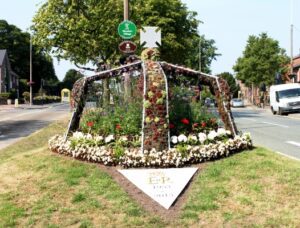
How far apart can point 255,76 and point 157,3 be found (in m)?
34.6

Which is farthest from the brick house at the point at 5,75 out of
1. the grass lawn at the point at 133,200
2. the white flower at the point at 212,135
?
the grass lawn at the point at 133,200

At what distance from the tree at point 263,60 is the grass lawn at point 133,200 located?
61741 mm

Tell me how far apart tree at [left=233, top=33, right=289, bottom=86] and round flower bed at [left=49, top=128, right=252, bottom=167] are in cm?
6065

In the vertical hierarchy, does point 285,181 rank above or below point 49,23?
below

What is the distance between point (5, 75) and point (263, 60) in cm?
4629

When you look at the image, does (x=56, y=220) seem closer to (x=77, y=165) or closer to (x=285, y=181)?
(x=77, y=165)

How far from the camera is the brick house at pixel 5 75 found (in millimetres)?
91438

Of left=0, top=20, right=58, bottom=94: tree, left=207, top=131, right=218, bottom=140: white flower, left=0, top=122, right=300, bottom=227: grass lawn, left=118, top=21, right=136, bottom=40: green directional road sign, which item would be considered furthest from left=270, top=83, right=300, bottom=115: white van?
left=0, top=20, right=58, bottom=94: tree

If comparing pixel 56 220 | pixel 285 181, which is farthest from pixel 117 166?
pixel 285 181

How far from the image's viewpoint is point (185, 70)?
954 cm

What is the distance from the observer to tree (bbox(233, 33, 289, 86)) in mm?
68938

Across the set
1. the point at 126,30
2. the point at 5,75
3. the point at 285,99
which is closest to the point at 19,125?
the point at 126,30

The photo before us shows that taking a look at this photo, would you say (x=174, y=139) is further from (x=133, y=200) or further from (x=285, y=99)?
(x=285, y=99)

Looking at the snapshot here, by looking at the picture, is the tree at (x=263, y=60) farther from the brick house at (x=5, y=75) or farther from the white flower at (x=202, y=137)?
Result: the white flower at (x=202, y=137)
